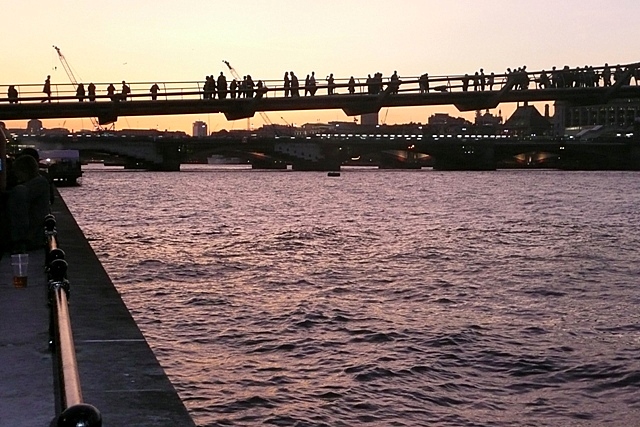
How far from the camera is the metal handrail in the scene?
11.6 feet

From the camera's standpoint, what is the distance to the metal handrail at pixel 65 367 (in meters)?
3.52

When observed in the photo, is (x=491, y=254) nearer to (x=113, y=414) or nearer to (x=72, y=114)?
(x=72, y=114)

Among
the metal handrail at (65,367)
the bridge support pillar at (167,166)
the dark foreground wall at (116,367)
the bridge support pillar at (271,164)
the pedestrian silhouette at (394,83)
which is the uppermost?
the pedestrian silhouette at (394,83)

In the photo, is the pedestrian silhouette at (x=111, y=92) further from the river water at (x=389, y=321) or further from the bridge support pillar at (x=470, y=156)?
the bridge support pillar at (x=470, y=156)

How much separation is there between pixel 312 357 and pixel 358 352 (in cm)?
78

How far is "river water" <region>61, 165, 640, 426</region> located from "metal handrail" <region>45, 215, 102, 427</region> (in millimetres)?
4999

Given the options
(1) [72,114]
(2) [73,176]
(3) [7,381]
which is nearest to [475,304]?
(1) [72,114]

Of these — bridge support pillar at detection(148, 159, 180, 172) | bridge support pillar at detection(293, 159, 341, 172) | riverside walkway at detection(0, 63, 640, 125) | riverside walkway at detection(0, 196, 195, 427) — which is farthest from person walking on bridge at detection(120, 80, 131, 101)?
bridge support pillar at detection(293, 159, 341, 172)

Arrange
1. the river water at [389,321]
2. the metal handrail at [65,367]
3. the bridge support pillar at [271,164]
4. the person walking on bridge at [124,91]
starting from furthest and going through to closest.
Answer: the bridge support pillar at [271,164] < the person walking on bridge at [124,91] < the river water at [389,321] < the metal handrail at [65,367]

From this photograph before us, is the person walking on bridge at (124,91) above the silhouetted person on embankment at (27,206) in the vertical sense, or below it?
above

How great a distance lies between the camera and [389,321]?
63.0 feet

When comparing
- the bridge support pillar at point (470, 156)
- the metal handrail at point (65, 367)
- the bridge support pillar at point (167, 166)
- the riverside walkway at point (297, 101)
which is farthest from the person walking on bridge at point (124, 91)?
the bridge support pillar at point (470, 156)

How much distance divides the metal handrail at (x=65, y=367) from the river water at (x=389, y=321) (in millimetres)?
4999

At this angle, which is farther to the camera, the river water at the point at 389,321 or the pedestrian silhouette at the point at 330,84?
the pedestrian silhouette at the point at 330,84
